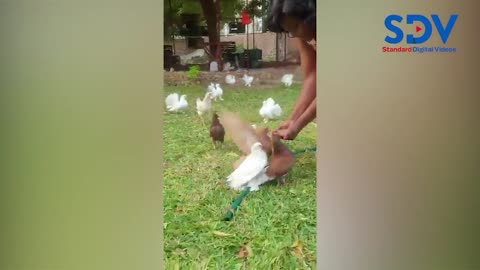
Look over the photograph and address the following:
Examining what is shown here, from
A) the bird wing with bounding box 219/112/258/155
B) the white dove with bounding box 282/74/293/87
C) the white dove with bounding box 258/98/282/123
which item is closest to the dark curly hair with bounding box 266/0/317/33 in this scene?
the white dove with bounding box 282/74/293/87

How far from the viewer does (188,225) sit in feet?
6.86

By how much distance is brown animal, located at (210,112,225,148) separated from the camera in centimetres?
212

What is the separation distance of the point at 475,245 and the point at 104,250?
159cm

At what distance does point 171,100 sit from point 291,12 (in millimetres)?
625

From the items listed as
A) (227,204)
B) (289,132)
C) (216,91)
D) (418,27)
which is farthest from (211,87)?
(418,27)

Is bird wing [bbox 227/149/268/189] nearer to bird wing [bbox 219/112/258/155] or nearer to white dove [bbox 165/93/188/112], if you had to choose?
bird wing [bbox 219/112/258/155]

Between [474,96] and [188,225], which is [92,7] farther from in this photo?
[474,96]

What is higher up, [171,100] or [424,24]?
[424,24]

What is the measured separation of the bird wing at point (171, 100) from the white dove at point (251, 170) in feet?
1.24

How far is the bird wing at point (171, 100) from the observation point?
208cm

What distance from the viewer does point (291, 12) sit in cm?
209

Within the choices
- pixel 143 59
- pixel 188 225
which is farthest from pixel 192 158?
pixel 143 59

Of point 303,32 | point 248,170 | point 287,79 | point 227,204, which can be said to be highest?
point 303,32

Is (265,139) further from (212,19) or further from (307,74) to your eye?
(212,19)
